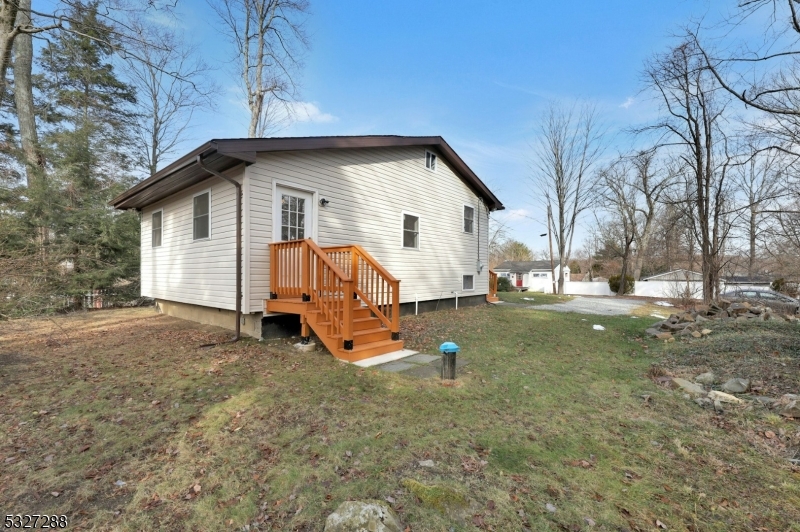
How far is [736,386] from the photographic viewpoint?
4117 mm

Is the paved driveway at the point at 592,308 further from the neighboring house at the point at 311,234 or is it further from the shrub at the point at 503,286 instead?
the shrub at the point at 503,286

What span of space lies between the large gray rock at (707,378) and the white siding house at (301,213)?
629 cm

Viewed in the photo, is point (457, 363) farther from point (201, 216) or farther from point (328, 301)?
point (201, 216)

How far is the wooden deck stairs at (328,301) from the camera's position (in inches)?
207

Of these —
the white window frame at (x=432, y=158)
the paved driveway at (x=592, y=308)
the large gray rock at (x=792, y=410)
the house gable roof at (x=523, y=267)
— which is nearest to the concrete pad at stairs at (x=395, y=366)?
the large gray rock at (x=792, y=410)

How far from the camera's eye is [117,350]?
5.85 metres

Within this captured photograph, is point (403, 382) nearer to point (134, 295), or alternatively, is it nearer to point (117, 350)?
point (117, 350)

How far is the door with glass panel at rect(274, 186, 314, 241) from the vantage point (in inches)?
261

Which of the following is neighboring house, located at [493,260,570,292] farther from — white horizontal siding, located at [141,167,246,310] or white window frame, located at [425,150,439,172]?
white horizontal siding, located at [141,167,246,310]

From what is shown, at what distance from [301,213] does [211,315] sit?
3.20 m

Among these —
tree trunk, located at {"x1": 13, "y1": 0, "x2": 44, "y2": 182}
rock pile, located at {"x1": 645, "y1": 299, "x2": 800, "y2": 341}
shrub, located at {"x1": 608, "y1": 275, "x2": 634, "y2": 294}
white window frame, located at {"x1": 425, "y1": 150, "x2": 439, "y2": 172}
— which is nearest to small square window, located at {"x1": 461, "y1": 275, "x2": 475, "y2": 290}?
white window frame, located at {"x1": 425, "y1": 150, "x2": 439, "y2": 172}

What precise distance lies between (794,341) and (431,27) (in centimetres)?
1208

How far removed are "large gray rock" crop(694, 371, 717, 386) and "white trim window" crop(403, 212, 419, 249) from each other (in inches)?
264

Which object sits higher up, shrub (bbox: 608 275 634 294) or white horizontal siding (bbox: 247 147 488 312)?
white horizontal siding (bbox: 247 147 488 312)
